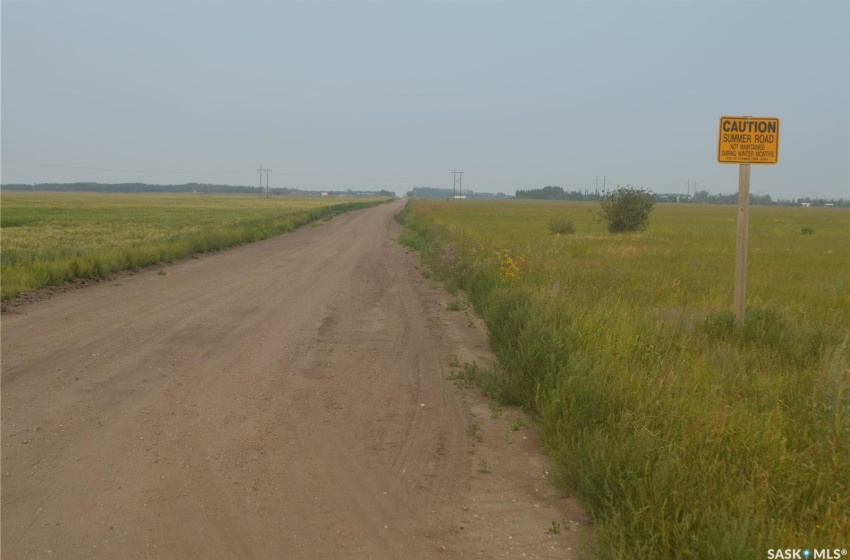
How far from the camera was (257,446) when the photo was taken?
565cm

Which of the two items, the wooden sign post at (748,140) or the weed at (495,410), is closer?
the weed at (495,410)

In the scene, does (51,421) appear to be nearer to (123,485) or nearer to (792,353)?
(123,485)

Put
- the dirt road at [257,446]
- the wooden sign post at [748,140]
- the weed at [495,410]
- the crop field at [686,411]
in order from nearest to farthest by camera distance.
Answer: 1. the crop field at [686,411]
2. the dirt road at [257,446]
3. the weed at [495,410]
4. the wooden sign post at [748,140]

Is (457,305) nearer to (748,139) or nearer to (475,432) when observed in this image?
(748,139)

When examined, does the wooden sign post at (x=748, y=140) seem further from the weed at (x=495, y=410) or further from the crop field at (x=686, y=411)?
the weed at (x=495, y=410)

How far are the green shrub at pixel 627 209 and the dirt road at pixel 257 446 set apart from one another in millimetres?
25534

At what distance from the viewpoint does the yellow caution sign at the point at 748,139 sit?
776cm

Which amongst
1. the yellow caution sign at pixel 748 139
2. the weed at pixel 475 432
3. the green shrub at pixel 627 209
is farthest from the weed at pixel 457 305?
the green shrub at pixel 627 209

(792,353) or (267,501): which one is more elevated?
(792,353)

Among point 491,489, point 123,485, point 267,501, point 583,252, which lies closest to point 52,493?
point 123,485

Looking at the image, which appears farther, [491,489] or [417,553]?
[491,489]

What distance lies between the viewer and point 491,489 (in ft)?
16.4

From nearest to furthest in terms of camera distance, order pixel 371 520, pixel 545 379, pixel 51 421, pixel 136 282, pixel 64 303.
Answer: pixel 371 520 → pixel 51 421 → pixel 545 379 → pixel 64 303 → pixel 136 282

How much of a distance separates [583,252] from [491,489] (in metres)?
17.6
